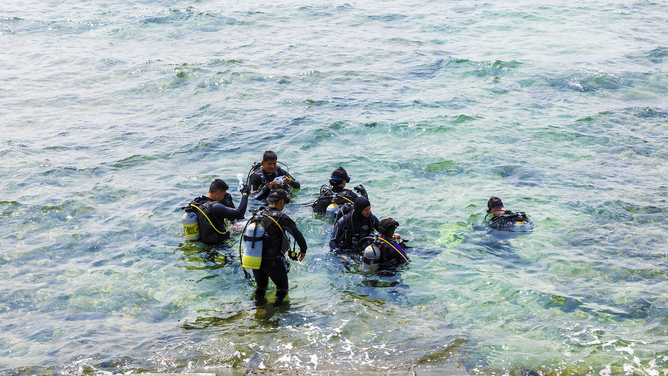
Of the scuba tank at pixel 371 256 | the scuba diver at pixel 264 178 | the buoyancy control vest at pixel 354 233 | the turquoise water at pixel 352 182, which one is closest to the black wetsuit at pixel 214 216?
the turquoise water at pixel 352 182

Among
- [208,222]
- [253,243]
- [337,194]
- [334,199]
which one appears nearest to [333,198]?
[334,199]

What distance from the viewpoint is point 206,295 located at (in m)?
7.58

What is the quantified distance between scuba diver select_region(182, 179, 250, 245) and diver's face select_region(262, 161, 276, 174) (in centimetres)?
193

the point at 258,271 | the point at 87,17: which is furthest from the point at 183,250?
the point at 87,17

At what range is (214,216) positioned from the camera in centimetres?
805

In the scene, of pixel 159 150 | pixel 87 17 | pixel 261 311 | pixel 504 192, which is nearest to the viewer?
pixel 261 311

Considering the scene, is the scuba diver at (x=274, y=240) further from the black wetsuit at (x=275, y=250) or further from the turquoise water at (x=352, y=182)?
the turquoise water at (x=352, y=182)

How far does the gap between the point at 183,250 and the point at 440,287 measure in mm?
4548

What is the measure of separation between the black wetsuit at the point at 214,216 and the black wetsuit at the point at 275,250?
44.1 inches

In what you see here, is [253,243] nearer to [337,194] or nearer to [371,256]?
[371,256]

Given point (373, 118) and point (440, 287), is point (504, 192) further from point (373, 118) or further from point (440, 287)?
point (373, 118)

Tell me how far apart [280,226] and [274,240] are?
0.22 m

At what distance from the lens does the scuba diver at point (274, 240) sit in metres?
6.68

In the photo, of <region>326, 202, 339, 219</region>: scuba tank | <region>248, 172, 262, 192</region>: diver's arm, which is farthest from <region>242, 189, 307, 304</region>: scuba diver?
<region>248, 172, 262, 192</region>: diver's arm
